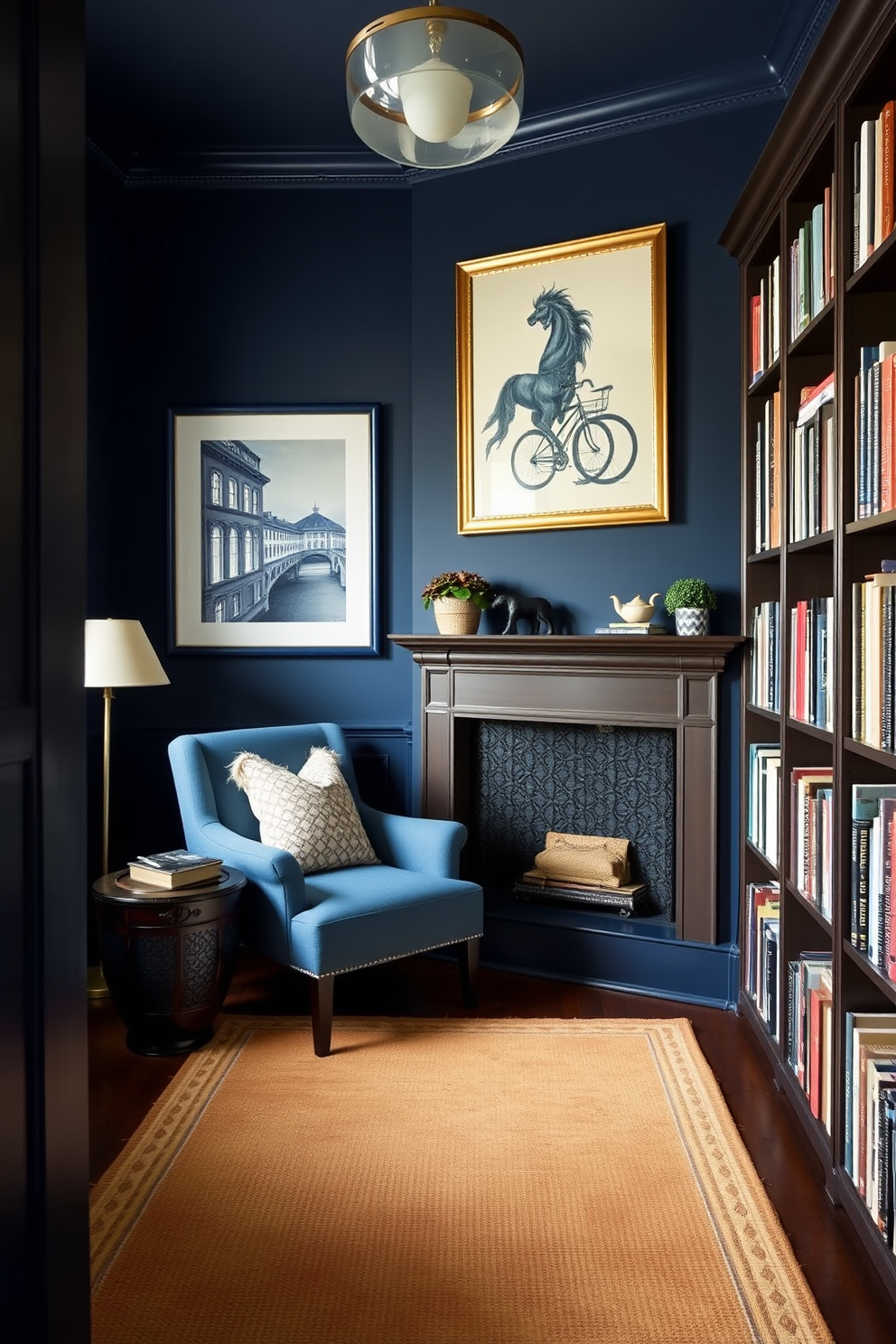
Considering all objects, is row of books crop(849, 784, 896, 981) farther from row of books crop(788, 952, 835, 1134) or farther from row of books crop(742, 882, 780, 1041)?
row of books crop(742, 882, 780, 1041)

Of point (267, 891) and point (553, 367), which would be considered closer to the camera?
point (267, 891)

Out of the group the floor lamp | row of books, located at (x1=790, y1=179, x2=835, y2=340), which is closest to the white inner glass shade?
row of books, located at (x1=790, y1=179, x2=835, y2=340)

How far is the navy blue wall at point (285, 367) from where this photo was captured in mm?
4141

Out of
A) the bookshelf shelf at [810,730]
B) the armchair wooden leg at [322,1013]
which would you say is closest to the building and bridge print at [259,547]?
the armchair wooden leg at [322,1013]

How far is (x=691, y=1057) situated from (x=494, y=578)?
1912mm

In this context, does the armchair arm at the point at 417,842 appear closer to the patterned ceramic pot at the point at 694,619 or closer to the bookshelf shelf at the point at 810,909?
the patterned ceramic pot at the point at 694,619

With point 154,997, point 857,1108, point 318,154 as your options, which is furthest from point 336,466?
point 857,1108

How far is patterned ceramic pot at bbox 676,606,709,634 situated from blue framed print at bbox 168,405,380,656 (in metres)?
1.36

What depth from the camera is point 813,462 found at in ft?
8.64

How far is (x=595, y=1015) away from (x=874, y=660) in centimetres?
188

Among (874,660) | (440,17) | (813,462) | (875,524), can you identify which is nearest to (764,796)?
(813,462)

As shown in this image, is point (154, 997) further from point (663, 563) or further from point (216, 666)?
point (663, 563)

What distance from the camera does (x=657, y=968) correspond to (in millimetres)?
3695

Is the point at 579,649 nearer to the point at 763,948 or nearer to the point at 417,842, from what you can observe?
the point at 417,842
